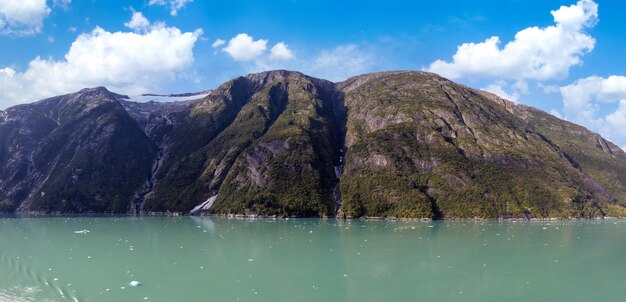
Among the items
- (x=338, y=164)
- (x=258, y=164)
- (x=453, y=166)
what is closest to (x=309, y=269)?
(x=453, y=166)

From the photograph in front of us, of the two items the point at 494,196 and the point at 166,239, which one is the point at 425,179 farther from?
the point at 166,239

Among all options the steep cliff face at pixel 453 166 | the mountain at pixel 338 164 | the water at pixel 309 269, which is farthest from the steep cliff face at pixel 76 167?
the water at pixel 309 269

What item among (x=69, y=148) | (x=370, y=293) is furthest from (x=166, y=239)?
(x=69, y=148)

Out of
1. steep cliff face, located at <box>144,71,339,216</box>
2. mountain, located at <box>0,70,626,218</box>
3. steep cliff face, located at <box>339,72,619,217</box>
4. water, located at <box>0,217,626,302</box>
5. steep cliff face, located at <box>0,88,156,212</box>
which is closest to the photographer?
water, located at <box>0,217,626,302</box>

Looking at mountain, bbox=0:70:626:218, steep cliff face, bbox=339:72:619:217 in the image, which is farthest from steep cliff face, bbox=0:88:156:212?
steep cliff face, bbox=339:72:619:217

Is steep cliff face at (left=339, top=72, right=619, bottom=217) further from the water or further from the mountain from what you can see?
the water

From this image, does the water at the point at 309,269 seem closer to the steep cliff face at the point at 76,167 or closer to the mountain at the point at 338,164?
the mountain at the point at 338,164
